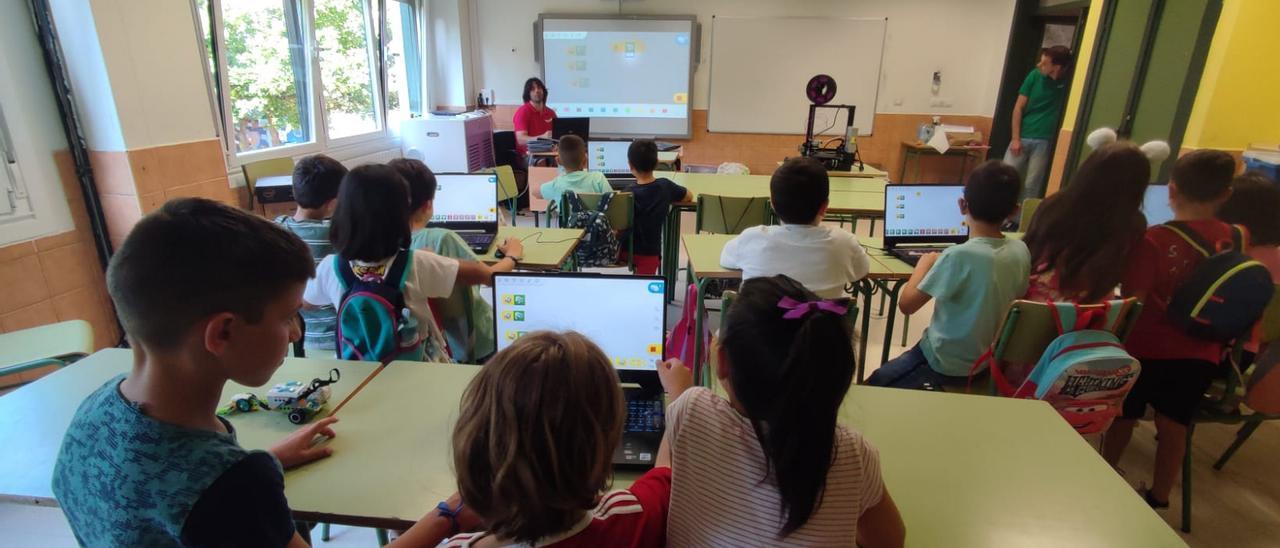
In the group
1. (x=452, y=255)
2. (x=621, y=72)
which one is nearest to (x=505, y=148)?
(x=621, y=72)

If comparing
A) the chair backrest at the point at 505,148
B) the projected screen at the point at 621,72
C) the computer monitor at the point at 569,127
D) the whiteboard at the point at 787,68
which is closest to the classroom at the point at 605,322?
the computer monitor at the point at 569,127

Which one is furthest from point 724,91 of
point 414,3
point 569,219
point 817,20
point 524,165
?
point 569,219

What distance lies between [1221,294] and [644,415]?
5.86ft

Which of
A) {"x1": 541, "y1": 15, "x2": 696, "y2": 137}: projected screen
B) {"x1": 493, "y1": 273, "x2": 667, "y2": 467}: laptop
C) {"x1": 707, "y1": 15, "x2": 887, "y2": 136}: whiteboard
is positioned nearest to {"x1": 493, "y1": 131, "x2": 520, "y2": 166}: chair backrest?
{"x1": 541, "y1": 15, "x2": 696, "y2": 137}: projected screen

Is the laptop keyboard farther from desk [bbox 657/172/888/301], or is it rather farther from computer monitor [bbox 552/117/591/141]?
computer monitor [bbox 552/117/591/141]

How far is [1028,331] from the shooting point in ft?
5.41

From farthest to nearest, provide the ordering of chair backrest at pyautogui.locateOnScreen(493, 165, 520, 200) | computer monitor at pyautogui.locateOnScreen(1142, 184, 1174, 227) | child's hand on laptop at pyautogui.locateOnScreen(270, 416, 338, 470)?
chair backrest at pyautogui.locateOnScreen(493, 165, 520, 200)
computer monitor at pyautogui.locateOnScreen(1142, 184, 1174, 227)
child's hand on laptop at pyautogui.locateOnScreen(270, 416, 338, 470)

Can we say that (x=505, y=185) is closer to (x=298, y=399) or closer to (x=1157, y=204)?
(x=298, y=399)

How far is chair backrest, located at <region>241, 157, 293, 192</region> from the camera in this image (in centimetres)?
356

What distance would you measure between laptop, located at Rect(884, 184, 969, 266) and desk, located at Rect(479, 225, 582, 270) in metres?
1.53

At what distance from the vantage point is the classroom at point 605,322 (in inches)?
30.3

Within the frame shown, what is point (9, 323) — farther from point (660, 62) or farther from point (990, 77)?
point (990, 77)

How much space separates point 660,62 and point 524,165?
216 cm

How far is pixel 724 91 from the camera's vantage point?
22.8ft
